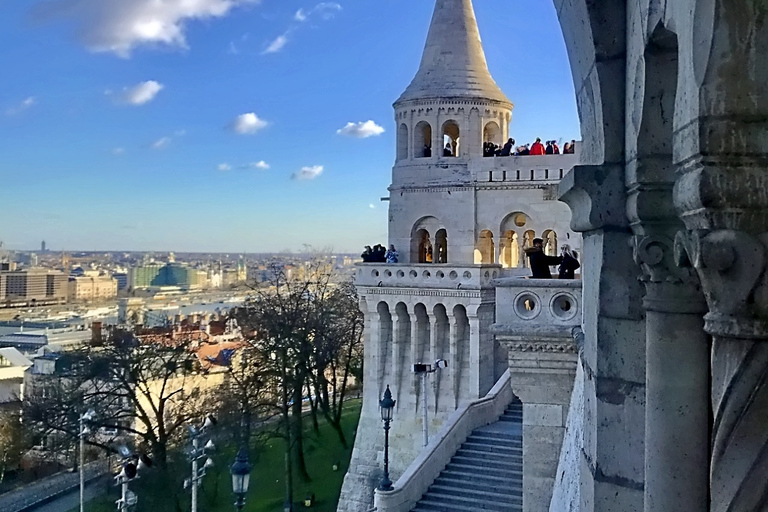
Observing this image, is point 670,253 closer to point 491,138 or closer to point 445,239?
point 445,239

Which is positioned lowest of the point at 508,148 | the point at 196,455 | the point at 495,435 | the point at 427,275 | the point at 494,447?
the point at 494,447

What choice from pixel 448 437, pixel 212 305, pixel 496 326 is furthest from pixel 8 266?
pixel 496 326

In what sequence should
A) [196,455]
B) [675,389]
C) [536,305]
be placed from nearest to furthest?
[675,389], [536,305], [196,455]

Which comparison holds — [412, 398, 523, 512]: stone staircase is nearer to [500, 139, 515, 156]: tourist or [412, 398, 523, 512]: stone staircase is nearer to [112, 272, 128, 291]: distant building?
[500, 139, 515, 156]: tourist

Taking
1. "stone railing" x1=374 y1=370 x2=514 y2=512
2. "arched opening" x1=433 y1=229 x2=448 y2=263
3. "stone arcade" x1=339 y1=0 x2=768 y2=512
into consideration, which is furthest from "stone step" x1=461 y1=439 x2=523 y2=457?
"stone arcade" x1=339 y1=0 x2=768 y2=512

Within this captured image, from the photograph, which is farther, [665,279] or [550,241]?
[550,241]

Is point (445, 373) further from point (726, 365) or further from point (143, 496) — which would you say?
point (726, 365)

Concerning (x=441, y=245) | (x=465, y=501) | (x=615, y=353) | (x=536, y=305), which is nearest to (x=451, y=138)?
(x=441, y=245)
